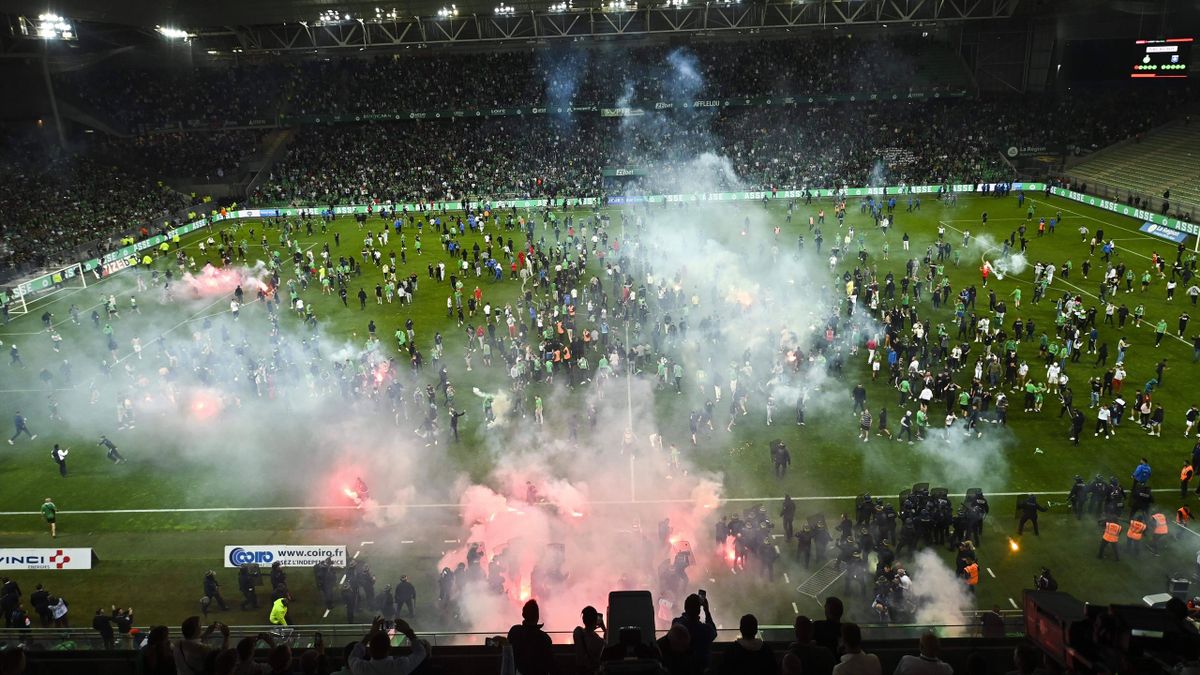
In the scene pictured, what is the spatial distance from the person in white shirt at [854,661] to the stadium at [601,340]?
0.03m

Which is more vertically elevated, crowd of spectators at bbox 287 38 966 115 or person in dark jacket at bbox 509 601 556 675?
crowd of spectators at bbox 287 38 966 115

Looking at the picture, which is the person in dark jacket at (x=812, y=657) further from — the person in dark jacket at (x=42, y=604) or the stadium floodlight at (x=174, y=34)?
the stadium floodlight at (x=174, y=34)

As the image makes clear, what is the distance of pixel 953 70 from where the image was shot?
212 feet

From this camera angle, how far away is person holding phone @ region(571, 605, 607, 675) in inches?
293

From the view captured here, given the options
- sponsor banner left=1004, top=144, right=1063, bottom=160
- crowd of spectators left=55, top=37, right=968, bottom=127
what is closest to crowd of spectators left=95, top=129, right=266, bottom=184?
crowd of spectators left=55, top=37, right=968, bottom=127

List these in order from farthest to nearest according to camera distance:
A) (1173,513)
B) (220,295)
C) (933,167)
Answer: (933,167), (220,295), (1173,513)

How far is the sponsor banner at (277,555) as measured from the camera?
672 inches

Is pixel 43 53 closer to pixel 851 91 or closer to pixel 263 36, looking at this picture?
pixel 263 36

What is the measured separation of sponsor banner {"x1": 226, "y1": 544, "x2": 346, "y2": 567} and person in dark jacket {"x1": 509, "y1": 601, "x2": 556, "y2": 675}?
424 inches

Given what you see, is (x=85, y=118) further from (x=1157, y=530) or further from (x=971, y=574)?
(x=1157, y=530)

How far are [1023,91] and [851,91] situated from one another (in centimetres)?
1306

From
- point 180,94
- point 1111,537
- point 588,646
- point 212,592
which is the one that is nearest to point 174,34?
point 180,94

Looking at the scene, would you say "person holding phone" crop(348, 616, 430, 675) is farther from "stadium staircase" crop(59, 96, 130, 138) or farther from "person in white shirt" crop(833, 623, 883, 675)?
"stadium staircase" crop(59, 96, 130, 138)

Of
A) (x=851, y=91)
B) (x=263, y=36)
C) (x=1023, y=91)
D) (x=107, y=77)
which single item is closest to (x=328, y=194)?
(x=263, y=36)
